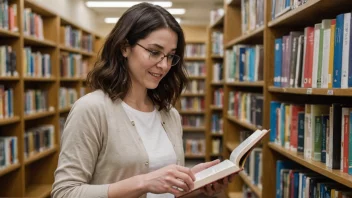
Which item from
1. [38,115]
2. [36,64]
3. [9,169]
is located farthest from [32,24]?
[9,169]

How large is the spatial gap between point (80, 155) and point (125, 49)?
0.46 meters

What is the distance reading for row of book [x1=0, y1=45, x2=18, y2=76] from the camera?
10.1ft

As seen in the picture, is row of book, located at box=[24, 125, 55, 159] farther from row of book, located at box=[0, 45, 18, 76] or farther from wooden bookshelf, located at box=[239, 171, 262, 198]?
wooden bookshelf, located at box=[239, 171, 262, 198]

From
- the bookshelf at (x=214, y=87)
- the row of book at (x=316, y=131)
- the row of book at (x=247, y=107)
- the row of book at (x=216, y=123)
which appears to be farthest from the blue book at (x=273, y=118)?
the row of book at (x=216, y=123)

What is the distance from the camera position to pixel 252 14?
2986 mm

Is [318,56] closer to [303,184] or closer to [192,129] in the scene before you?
[303,184]

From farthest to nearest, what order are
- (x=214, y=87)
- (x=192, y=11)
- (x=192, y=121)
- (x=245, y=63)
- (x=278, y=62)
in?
(x=192, y=11) < (x=192, y=121) < (x=214, y=87) < (x=245, y=63) < (x=278, y=62)

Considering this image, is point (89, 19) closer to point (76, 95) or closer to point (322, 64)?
point (76, 95)

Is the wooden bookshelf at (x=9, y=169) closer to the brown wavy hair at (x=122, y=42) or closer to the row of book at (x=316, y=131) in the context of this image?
the brown wavy hair at (x=122, y=42)

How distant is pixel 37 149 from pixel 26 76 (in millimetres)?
832

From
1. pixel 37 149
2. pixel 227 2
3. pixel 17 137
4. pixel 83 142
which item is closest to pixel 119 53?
pixel 83 142

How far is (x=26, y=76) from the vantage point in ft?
11.7

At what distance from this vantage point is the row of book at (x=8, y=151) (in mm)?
3076

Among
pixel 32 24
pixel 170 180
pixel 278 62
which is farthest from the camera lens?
pixel 32 24
